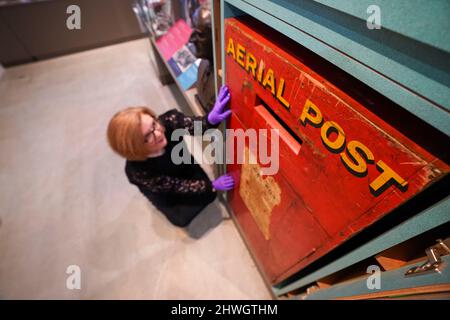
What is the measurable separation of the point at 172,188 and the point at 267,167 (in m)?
0.64

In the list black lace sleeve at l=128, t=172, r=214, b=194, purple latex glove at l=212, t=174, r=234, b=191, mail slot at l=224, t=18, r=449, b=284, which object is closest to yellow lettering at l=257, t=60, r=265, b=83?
mail slot at l=224, t=18, r=449, b=284

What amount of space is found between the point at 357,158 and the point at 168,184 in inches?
36.7

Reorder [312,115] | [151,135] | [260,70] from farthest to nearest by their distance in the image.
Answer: [151,135]
[260,70]
[312,115]

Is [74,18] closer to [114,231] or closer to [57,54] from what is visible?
[114,231]

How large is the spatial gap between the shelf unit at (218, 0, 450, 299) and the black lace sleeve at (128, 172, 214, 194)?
892mm

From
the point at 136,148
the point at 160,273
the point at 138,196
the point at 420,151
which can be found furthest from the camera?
the point at 138,196

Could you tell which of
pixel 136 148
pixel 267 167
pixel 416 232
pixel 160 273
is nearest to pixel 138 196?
pixel 160 273

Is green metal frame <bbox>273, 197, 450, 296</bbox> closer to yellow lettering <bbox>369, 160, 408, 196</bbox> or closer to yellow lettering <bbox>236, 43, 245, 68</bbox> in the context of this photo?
yellow lettering <bbox>369, 160, 408, 196</bbox>

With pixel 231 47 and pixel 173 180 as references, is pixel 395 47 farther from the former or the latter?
pixel 173 180

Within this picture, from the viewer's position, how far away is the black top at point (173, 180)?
1.04 m

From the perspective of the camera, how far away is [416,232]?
1.08 ft

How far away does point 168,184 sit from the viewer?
111 cm

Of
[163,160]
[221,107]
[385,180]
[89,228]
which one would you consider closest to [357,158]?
[385,180]

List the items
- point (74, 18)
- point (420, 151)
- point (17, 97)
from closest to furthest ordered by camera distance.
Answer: point (420, 151)
point (74, 18)
point (17, 97)
